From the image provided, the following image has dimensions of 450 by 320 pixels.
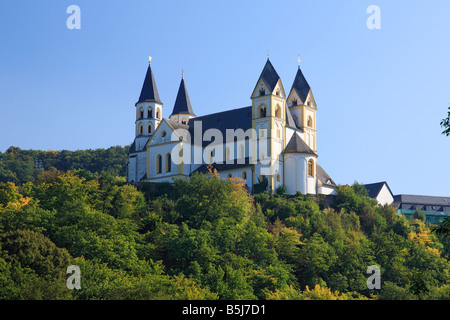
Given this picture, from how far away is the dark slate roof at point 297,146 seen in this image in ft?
278

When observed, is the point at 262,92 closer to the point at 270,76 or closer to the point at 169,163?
the point at 270,76

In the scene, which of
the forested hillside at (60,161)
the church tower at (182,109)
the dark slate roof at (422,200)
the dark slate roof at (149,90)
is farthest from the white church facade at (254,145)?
the forested hillside at (60,161)

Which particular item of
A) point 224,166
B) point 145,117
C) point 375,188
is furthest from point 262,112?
point 375,188

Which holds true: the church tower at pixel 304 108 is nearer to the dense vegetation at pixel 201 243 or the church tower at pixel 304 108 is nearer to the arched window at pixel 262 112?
the arched window at pixel 262 112

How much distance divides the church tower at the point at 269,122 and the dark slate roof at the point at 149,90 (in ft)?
49.2

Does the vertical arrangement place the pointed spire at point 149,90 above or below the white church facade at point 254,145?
above

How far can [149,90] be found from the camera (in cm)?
Result: 9762

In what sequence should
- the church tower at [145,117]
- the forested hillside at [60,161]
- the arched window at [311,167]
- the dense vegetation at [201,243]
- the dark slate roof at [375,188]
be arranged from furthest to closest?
the forested hillside at [60,161] < the dark slate roof at [375,188] < the church tower at [145,117] < the arched window at [311,167] < the dense vegetation at [201,243]

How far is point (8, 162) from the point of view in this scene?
481 ft

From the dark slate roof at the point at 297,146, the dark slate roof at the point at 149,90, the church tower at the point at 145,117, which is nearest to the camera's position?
the dark slate roof at the point at 297,146
